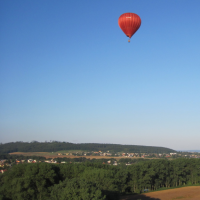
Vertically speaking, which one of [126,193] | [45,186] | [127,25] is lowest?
[126,193]

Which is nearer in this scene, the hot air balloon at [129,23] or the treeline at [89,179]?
the treeline at [89,179]

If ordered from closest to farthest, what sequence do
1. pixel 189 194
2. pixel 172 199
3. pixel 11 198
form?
pixel 11 198 < pixel 172 199 < pixel 189 194

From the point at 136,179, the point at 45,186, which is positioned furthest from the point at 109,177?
the point at 136,179

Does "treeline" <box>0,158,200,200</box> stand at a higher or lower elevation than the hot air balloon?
lower

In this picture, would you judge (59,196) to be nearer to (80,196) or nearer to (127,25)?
(80,196)

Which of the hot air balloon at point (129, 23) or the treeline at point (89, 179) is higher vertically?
the hot air balloon at point (129, 23)
